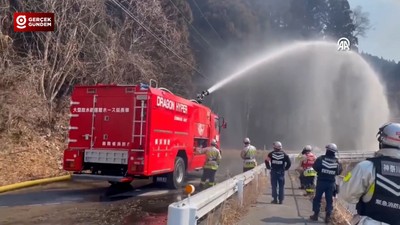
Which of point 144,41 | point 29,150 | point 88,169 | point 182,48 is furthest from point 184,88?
point 88,169

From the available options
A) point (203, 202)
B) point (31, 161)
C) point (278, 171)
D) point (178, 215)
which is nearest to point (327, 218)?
point (278, 171)

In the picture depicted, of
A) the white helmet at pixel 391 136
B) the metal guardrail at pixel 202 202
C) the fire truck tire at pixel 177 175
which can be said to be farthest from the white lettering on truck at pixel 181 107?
the white helmet at pixel 391 136

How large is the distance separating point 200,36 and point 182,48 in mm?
14064

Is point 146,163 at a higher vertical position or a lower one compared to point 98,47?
lower

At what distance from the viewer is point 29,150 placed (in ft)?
43.4

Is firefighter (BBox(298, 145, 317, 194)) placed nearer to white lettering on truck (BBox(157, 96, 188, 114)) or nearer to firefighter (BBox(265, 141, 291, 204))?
firefighter (BBox(265, 141, 291, 204))

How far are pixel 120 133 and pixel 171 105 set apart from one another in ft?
5.52

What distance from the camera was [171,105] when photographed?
36.8 feet

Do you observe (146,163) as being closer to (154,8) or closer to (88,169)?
(88,169)

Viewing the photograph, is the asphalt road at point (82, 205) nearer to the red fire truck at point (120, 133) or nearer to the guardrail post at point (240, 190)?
the red fire truck at point (120, 133)
